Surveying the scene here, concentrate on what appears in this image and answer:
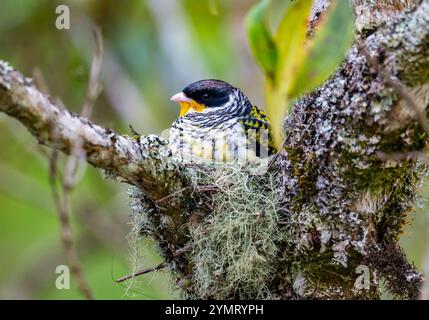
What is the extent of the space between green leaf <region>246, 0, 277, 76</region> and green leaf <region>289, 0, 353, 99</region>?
80 millimetres

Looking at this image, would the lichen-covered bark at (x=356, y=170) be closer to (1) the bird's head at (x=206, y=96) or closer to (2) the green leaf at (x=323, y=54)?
(2) the green leaf at (x=323, y=54)

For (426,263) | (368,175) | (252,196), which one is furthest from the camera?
(252,196)

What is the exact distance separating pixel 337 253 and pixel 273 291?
38cm

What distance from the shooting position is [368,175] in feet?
9.19

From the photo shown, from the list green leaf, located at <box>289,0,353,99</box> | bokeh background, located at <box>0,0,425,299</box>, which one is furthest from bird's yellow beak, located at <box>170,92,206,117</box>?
green leaf, located at <box>289,0,353,99</box>

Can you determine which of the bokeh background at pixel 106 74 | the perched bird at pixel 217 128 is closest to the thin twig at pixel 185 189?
the perched bird at pixel 217 128

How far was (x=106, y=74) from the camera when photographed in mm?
6688

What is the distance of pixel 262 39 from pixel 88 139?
929 millimetres

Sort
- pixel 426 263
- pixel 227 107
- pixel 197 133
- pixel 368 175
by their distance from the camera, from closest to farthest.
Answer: pixel 426 263, pixel 368 175, pixel 197 133, pixel 227 107

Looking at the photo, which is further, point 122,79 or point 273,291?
point 122,79

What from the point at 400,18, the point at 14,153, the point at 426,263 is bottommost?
the point at 426,263

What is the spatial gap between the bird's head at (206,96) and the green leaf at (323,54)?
2.35 metres
